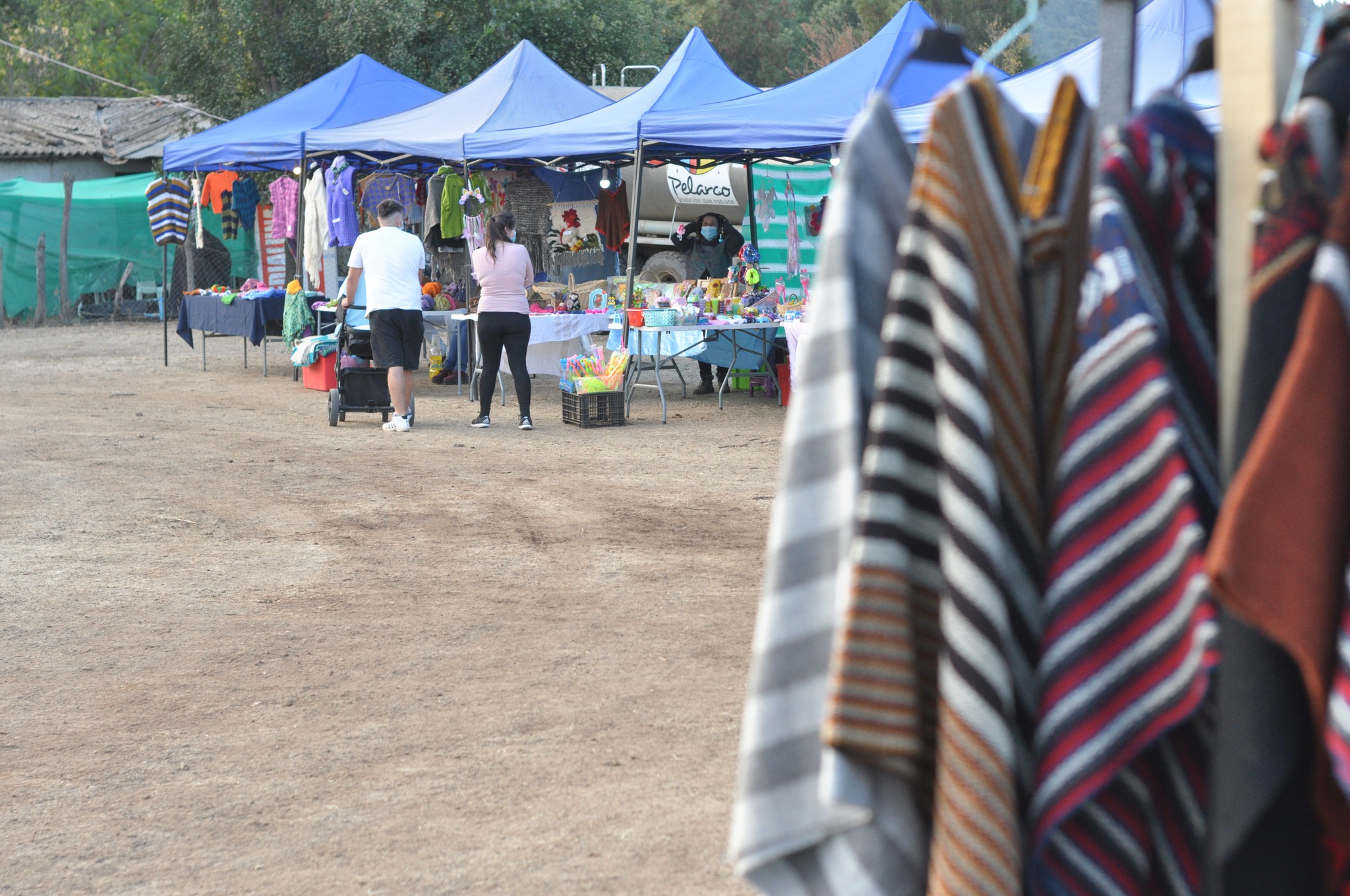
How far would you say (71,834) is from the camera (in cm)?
362

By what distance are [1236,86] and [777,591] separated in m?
0.67

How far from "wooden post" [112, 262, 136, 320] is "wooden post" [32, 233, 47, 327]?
4.21 feet

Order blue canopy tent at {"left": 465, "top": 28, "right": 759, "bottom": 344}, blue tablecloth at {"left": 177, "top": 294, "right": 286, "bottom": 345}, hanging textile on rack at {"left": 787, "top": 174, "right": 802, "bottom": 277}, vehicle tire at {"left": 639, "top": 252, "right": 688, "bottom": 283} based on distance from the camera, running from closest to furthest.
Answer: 1. blue canopy tent at {"left": 465, "top": 28, "right": 759, "bottom": 344}
2. hanging textile on rack at {"left": 787, "top": 174, "right": 802, "bottom": 277}
3. blue tablecloth at {"left": 177, "top": 294, "right": 286, "bottom": 345}
4. vehicle tire at {"left": 639, "top": 252, "right": 688, "bottom": 283}

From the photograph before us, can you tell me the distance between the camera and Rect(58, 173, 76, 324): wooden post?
24047mm

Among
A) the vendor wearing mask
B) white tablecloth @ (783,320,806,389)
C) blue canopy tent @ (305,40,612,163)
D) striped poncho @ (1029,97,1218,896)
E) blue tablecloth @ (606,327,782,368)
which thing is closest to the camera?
striped poncho @ (1029,97,1218,896)

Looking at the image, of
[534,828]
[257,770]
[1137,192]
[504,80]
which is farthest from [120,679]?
[504,80]

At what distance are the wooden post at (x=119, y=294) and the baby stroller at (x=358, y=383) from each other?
1569 cm

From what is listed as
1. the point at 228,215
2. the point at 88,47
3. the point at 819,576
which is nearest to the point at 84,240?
the point at 228,215

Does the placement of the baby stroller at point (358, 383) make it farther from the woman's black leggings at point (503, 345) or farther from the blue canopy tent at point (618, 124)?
the blue canopy tent at point (618, 124)

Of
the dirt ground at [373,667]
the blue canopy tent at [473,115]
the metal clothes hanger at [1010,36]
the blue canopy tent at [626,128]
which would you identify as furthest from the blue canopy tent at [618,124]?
the metal clothes hanger at [1010,36]

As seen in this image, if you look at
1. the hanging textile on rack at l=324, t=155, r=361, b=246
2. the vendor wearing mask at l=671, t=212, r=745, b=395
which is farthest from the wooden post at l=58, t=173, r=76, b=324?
the vendor wearing mask at l=671, t=212, r=745, b=395

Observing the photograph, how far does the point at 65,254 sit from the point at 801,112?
1770 centimetres

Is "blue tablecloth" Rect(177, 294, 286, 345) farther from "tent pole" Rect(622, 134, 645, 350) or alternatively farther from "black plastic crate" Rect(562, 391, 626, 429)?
"black plastic crate" Rect(562, 391, 626, 429)

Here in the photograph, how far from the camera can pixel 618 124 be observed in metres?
12.3
